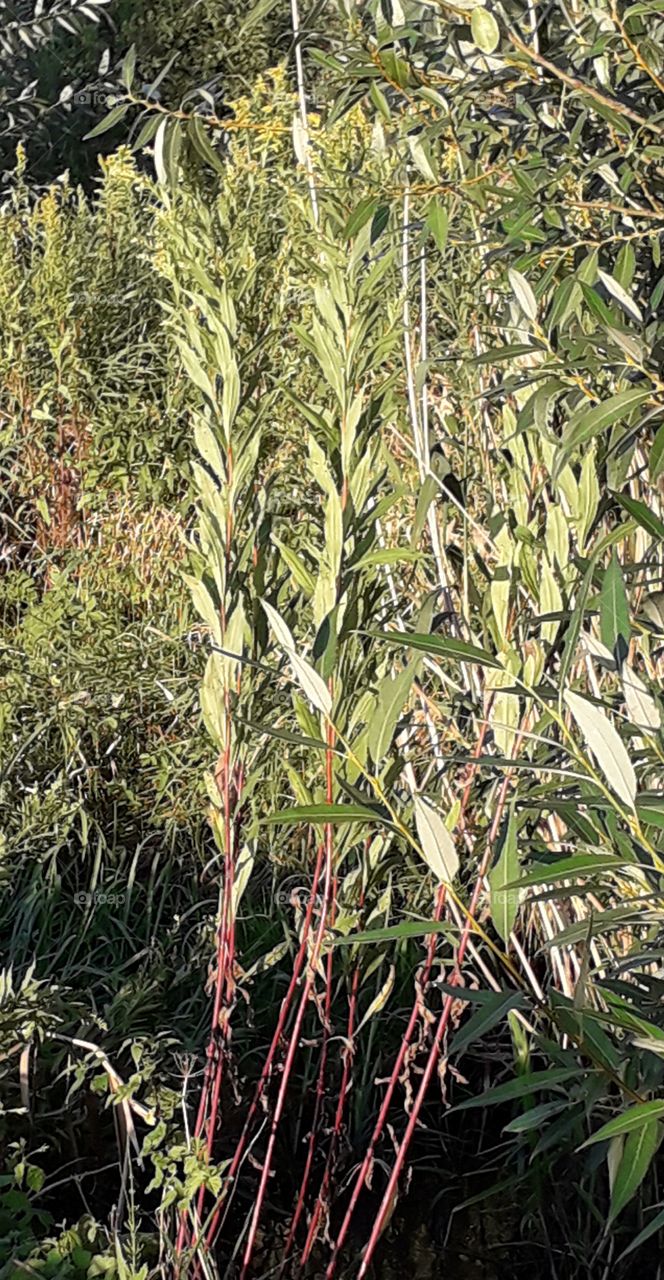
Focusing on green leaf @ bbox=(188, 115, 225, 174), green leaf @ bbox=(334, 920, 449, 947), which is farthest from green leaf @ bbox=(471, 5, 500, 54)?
green leaf @ bbox=(334, 920, 449, 947)

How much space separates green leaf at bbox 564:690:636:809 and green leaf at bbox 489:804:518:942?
0.22 m

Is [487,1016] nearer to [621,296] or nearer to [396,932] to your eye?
[396,932]

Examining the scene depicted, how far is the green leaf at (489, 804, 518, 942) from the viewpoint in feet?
4.00

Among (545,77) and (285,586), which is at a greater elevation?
(545,77)

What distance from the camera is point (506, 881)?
1.22m

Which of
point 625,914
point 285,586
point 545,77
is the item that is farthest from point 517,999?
point 545,77

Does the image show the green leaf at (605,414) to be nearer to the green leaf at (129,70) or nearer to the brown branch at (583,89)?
the brown branch at (583,89)

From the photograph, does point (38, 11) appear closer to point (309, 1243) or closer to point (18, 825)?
point (18, 825)

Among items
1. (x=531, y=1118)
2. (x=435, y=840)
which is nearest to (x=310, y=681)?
(x=435, y=840)

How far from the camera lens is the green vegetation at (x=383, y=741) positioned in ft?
4.34

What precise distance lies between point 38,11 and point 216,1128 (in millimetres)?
4201

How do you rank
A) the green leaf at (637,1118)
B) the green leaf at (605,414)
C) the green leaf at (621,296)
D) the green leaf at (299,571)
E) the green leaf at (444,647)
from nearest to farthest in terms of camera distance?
the green leaf at (637,1118), the green leaf at (444,647), the green leaf at (605,414), the green leaf at (621,296), the green leaf at (299,571)

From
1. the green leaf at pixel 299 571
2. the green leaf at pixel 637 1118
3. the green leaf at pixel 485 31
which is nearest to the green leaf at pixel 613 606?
the green leaf at pixel 637 1118

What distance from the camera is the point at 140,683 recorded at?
3.17m
